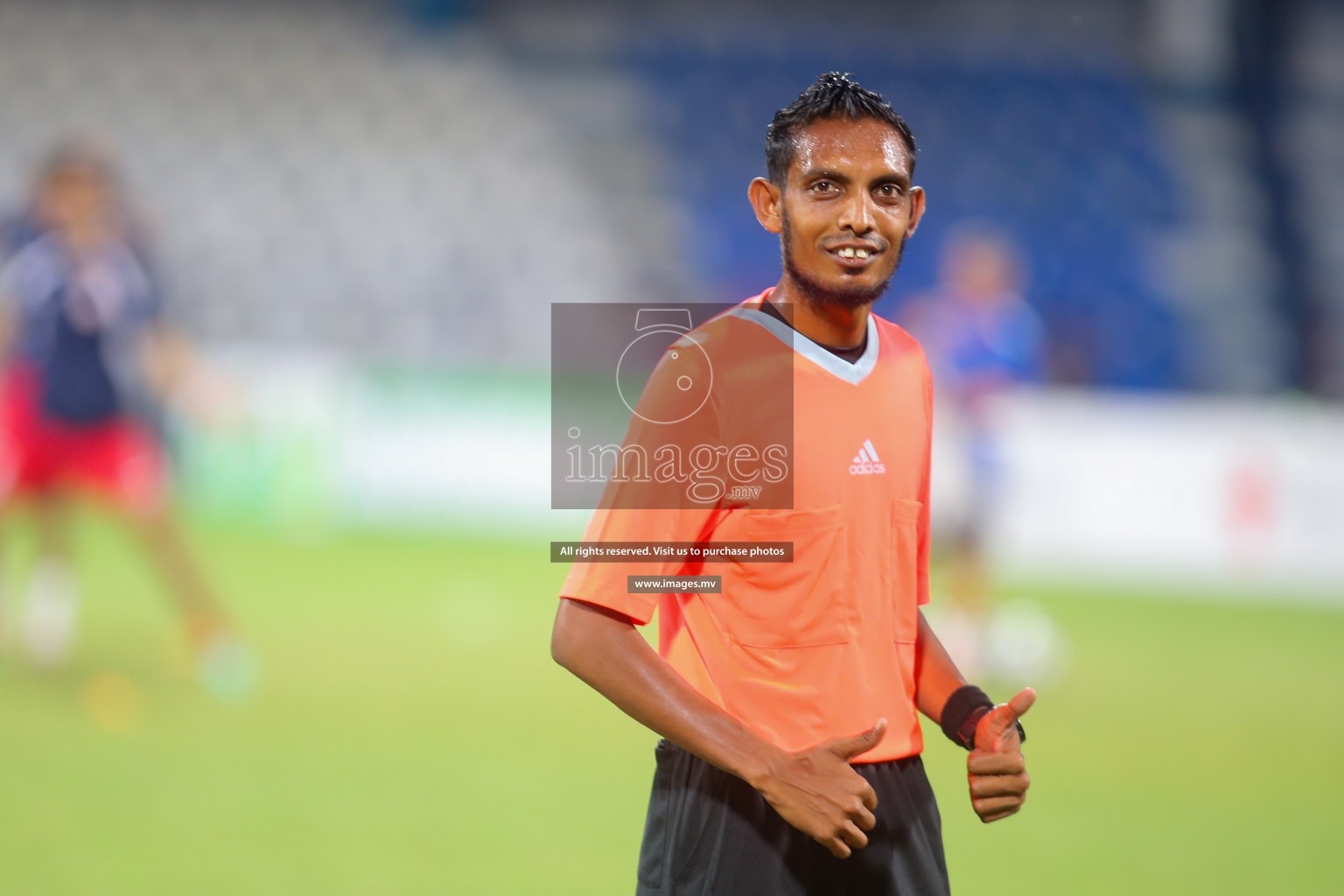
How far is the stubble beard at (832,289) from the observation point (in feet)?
7.29

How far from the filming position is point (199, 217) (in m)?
17.2

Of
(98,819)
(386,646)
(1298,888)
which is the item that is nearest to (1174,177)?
(386,646)

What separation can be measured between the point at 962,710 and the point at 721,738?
516mm

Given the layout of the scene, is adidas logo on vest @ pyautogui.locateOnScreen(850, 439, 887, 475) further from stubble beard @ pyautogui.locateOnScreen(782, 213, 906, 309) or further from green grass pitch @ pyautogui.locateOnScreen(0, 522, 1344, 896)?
green grass pitch @ pyautogui.locateOnScreen(0, 522, 1344, 896)

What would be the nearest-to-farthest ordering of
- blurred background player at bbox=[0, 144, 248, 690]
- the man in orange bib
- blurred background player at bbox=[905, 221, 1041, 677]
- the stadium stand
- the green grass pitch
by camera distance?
1. the man in orange bib
2. the green grass pitch
3. blurred background player at bbox=[0, 144, 248, 690]
4. blurred background player at bbox=[905, 221, 1041, 677]
5. the stadium stand

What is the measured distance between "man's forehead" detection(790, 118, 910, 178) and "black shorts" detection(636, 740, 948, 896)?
985 mm

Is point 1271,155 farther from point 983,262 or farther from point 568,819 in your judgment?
point 568,819

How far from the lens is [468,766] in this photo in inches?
235

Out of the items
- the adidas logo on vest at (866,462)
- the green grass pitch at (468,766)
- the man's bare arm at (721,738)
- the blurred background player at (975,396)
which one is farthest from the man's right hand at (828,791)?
the blurred background player at (975,396)

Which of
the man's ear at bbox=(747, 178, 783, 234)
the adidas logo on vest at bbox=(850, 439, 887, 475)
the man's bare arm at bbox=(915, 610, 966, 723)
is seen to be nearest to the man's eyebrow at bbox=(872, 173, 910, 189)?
the man's ear at bbox=(747, 178, 783, 234)

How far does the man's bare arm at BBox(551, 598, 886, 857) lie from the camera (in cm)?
200

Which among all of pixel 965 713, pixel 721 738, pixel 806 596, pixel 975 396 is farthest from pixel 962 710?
pixel 975 396

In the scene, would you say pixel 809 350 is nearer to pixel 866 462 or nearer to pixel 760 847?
pixel 866 462

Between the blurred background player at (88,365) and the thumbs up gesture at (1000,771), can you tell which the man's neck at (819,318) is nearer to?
the thumbs up gesture at (1000,771)
